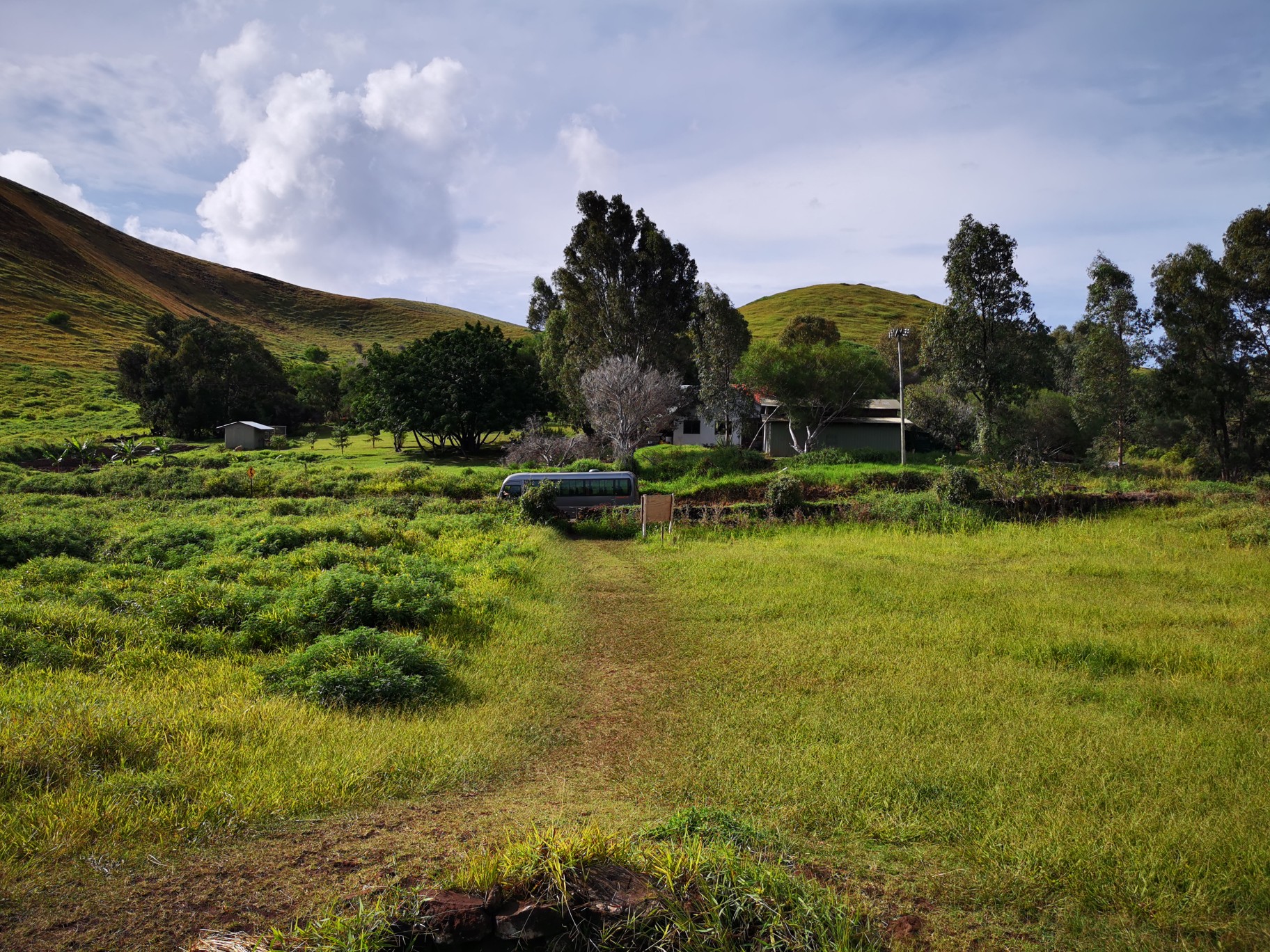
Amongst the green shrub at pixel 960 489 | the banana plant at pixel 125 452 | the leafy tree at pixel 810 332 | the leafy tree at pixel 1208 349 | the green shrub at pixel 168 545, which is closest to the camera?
the green shrub at pixel 168 545

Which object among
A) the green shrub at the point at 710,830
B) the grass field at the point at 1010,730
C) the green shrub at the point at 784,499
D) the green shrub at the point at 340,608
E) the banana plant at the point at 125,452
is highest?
the banana plant at the point at 125,452

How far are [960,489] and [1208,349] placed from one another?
1964 cm

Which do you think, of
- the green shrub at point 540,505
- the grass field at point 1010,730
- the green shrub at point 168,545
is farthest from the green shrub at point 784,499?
the green shrub at point 168,545

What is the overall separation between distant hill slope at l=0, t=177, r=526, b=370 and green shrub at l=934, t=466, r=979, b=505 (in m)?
90.1

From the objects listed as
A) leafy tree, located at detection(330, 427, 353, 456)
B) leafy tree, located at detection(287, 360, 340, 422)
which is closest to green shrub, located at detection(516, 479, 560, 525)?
leafy tree, located at detection(330, 427, 353, 456)

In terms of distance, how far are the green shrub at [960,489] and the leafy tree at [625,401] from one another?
64.8 ft

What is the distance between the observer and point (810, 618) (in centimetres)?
1115

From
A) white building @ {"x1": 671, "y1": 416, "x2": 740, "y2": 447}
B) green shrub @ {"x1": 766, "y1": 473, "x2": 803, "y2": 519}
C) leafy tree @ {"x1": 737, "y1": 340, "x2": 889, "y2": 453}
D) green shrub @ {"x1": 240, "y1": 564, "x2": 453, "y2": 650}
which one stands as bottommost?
green shrub @ {"x1": 240, "y1": 564, "x2": 453, "y2": 650}

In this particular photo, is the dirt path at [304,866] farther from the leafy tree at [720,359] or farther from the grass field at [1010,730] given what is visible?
the leafy tree at [720,359]

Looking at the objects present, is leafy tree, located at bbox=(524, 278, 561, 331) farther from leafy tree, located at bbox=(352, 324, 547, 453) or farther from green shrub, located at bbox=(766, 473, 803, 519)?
green shrub, located at bbox=(766, 473, 803, 519)

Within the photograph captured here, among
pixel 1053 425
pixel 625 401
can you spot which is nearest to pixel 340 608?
pixel 625 401

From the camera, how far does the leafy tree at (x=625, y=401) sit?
128 ft

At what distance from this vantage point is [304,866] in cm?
438

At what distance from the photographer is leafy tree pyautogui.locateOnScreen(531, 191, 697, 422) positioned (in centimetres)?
4369
